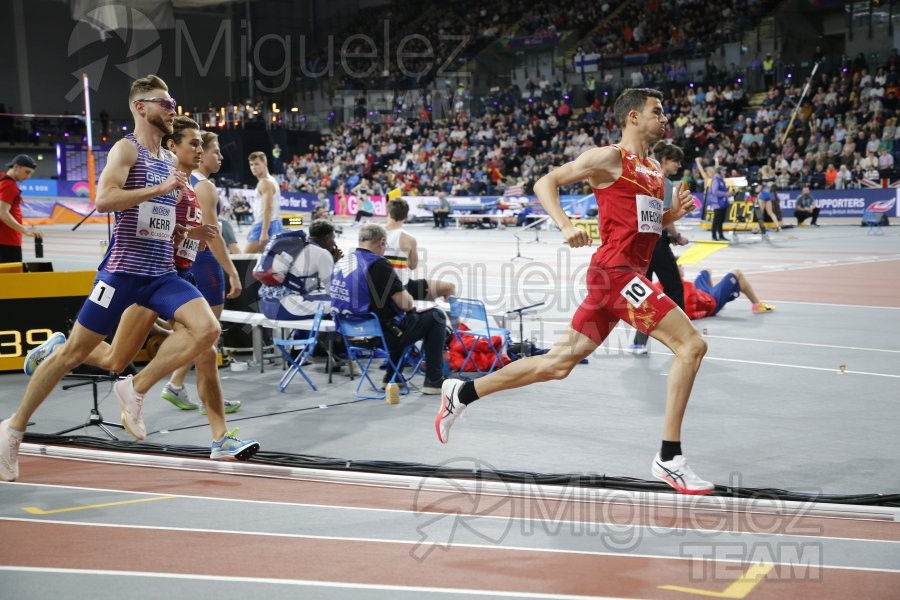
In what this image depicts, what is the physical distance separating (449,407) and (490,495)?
77cm

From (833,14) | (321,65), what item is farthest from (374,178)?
(833,14)

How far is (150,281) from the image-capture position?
5199 millimetres

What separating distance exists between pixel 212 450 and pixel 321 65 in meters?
45.9

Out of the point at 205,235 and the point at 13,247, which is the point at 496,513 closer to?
the point at 205,235

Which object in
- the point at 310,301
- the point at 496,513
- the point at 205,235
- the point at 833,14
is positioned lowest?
the point at 496,513

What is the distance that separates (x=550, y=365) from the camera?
5043 mm

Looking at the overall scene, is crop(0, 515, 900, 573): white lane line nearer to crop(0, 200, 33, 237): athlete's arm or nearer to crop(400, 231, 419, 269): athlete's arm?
crop(400, 231, 419, 269): athlete's arm

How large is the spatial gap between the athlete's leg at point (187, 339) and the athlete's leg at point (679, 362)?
2.51 metres

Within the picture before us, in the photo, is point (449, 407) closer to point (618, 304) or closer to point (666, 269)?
point (618, 304)

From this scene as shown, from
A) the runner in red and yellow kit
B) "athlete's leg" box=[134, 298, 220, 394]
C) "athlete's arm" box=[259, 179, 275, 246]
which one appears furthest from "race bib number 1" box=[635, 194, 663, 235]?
"athlete's arm" box=[259, 179, 275, 246]

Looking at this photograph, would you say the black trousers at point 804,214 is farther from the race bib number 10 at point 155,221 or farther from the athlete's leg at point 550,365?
the race bib number 10 at point 155,221

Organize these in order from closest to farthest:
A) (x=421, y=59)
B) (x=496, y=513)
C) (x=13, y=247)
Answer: (x=496, y=513), (x=13, y=247), (x=421, y=59)

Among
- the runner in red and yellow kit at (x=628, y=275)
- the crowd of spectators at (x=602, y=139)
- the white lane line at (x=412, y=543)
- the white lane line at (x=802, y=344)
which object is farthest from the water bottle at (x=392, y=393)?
the crowd of spectators at (x=602, y=139)

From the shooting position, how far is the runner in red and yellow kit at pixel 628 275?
4762mm
